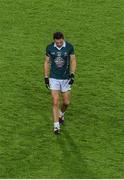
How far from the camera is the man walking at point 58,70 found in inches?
611

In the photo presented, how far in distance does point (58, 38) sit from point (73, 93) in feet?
11.1

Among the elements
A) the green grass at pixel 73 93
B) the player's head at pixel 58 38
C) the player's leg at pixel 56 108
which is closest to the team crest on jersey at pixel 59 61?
the player's head at pixel 58 38

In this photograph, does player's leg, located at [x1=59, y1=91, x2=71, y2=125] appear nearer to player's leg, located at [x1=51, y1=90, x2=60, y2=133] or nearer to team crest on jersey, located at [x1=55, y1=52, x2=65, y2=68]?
player's leg, located at [x1=51, y1=90, x2=60, y2=133]

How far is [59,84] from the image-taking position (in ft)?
51.8

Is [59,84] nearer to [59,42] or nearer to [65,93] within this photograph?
[65,93]

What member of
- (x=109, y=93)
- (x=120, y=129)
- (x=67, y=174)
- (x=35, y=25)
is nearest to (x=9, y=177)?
(x=67, y=174)

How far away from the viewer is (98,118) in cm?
1673

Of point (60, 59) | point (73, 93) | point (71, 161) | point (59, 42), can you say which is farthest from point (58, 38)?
point (73, 93)

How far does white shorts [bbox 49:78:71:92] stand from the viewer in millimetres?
15750

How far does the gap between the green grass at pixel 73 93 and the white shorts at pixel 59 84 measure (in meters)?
1.14

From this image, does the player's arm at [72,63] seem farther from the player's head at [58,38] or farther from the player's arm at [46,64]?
the player's arm at [46,64]

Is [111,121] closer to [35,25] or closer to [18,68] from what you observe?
[18,68]

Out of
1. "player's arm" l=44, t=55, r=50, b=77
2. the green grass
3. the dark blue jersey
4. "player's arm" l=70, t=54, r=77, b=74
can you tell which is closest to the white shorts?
the dark blue jersey

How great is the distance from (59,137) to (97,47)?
19.8ft
